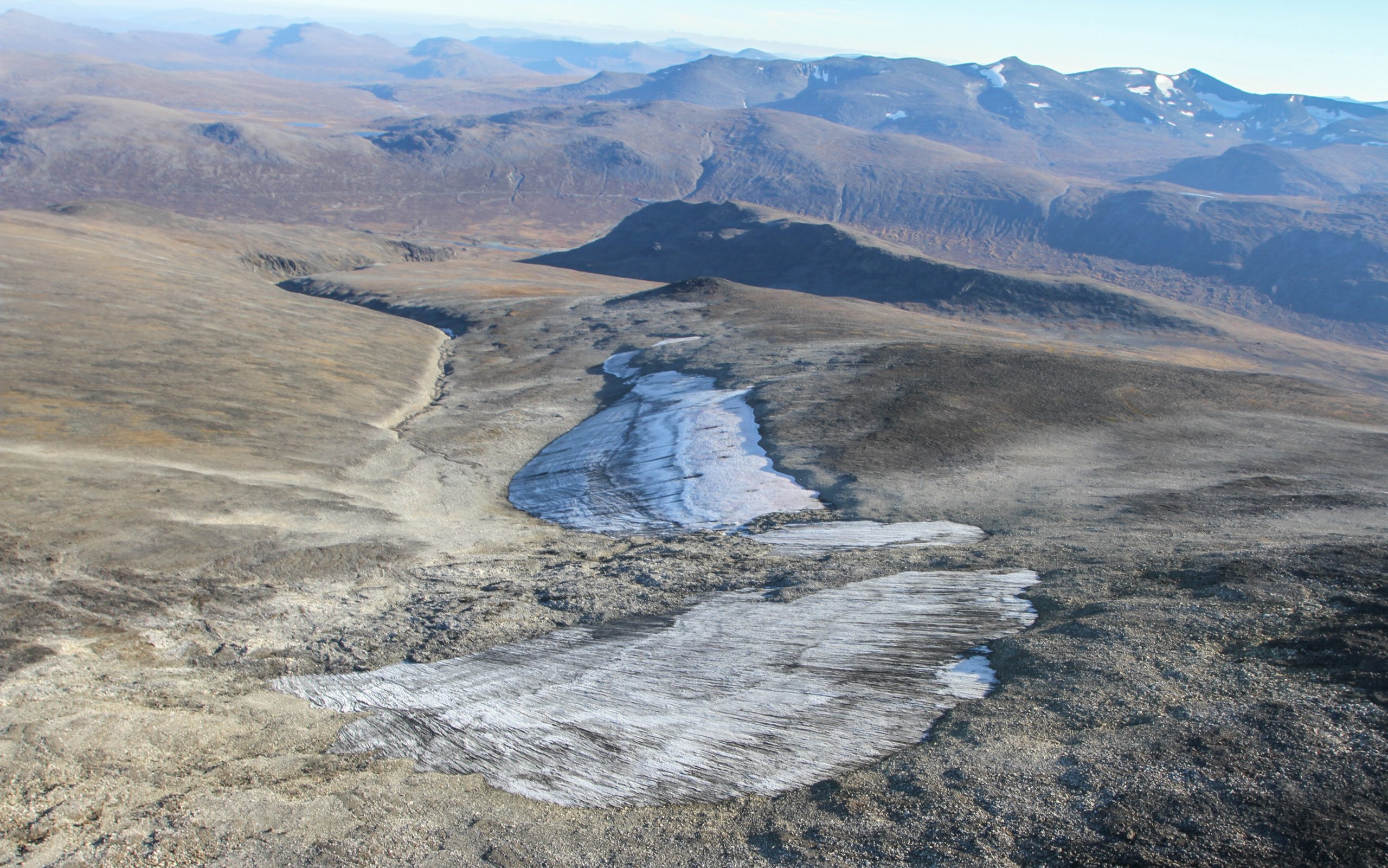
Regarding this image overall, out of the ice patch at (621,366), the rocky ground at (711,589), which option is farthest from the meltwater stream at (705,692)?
the ice patch at (621,366)

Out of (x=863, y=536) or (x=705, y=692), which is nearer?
(x=705, y=692)

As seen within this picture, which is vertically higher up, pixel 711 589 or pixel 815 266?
pixel 815 266

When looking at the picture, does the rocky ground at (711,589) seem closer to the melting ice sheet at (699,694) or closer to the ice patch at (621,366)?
the melting ice sheet at (699,694)

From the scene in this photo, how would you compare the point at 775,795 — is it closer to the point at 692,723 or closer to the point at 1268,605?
the point at 692,723

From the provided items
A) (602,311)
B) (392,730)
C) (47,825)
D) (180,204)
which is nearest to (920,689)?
(392,730)

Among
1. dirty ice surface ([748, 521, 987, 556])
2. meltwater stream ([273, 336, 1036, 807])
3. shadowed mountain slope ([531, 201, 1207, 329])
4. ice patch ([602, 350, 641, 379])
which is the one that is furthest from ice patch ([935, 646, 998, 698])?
shadowed mountain slope ([531, 201, 1207, 329])

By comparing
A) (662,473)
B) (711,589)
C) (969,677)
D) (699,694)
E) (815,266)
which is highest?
(815,266)

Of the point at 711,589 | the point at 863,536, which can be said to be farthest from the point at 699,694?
the point at 863,536

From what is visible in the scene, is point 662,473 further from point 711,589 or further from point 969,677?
point 969,677
